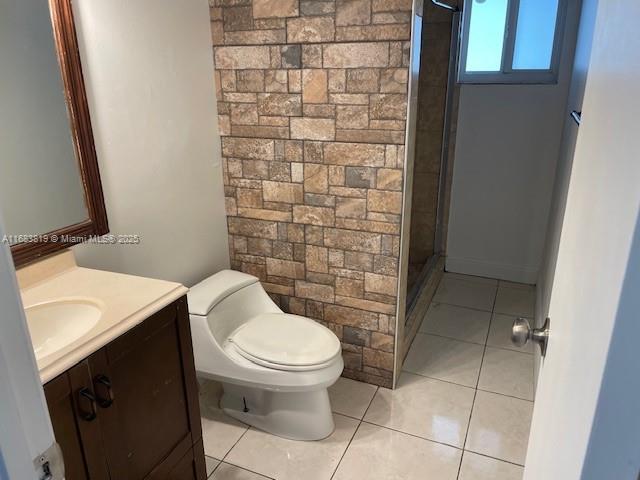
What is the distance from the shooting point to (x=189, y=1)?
1983 millimetres

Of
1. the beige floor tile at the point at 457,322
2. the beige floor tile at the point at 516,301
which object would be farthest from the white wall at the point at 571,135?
the beige floor tile at the point at 457,322

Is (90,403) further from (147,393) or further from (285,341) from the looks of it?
(285,341)

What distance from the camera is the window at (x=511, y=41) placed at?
299 cm

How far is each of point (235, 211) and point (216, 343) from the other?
71 centimetres

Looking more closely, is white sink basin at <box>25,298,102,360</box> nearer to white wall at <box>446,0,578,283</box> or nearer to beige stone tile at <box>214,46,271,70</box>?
beige stone tile at <box>214,46,271,70</box>

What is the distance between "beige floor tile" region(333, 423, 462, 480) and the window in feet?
7.61

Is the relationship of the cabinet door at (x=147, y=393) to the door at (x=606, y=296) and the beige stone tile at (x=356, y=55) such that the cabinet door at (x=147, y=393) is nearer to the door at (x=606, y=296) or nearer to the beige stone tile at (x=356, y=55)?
the door at (x=606, y=296)

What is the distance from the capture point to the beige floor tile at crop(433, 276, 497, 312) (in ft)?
10.6

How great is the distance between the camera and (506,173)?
329cm

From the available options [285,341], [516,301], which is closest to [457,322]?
[516,301]

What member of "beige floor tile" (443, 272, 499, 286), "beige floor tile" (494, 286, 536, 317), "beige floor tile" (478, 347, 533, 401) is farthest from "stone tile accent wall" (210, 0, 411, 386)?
"beige floor tile" (443, 272, 499, 286)

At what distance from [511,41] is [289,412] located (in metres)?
2.63

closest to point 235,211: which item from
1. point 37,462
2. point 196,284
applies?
point 196,284

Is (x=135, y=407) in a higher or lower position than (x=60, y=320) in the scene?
lower
